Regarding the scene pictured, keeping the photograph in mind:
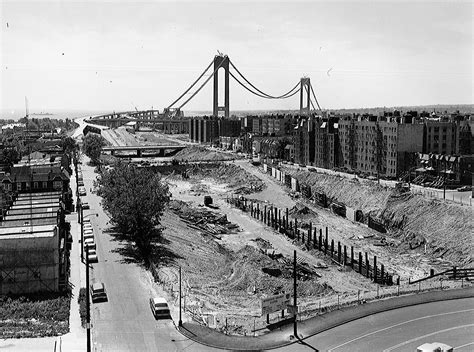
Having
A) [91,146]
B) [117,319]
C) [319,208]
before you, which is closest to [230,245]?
[319,208]

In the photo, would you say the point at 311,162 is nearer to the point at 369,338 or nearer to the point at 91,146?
the point at 91,146

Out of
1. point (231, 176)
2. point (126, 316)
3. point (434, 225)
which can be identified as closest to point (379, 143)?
point (434, 225)

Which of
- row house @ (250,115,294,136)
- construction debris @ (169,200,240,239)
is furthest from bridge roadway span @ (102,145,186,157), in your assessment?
construction debris @ (169,200,240,239)

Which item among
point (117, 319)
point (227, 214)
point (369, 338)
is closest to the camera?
point (369, 338)

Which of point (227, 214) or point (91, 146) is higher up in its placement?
point (91, 146)

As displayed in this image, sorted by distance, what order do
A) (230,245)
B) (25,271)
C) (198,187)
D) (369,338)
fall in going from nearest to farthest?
(369,338) → (25,271) → (230,245) → (198,187)

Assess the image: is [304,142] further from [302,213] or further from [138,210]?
[138,210]

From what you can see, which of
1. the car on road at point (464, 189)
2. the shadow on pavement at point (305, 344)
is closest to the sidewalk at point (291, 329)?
the shadow on pavement at point (305, 344)
